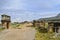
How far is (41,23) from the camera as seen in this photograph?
137 feet

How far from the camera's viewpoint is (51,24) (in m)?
29.8

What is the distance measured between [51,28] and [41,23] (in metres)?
12.5

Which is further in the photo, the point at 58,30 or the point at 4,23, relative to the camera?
the point at 4,23

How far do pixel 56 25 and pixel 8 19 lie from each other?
12150 mm

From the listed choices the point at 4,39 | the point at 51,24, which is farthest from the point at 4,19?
the point at 4,39

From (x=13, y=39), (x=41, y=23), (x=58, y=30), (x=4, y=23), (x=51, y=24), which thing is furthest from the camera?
(x=41, y=23)

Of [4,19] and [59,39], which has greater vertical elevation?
[4,19]

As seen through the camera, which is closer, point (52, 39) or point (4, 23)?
point (52, 39)

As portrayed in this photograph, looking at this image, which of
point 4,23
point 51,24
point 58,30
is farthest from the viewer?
point 4,23

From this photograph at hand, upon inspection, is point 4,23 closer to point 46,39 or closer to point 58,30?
point 58,30

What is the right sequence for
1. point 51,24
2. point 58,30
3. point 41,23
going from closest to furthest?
point 58,30 → point 51,24 → point 41,23

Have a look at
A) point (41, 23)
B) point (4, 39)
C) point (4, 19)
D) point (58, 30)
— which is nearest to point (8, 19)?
point (4, 19)

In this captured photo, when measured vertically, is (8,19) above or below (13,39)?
above

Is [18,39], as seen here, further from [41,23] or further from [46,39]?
[41,23]
